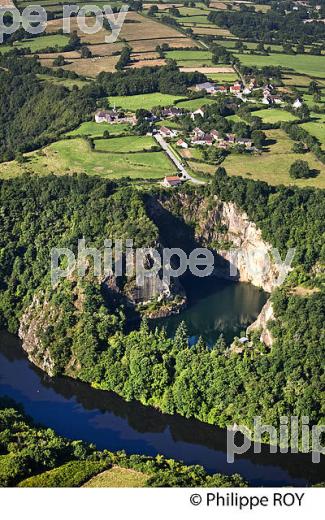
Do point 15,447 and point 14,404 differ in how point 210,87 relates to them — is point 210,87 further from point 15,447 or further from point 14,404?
point 15,447

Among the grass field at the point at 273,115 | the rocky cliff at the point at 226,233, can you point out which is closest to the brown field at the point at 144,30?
the grass field at the point at 273,115

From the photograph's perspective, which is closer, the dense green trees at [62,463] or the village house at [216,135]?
the dense green trees at [62,463]

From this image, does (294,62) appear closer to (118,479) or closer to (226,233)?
(226,233)

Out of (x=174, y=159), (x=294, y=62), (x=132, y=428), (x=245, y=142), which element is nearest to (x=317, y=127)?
(x=245, y=142)

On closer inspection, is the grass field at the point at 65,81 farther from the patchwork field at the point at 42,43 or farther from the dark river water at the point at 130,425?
the dark river water at the point at 130,425

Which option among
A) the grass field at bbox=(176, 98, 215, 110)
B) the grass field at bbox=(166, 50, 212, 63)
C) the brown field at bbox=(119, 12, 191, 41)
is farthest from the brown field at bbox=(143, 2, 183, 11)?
the grass field at bbox=(176, 98, 215, 110)
